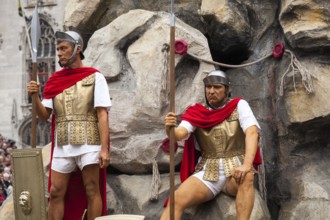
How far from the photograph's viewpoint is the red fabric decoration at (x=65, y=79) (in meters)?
5.37

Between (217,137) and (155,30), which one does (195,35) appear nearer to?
(155,30)

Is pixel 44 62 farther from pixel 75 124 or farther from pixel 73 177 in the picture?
pixel 75 124

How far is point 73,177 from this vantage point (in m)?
5.68

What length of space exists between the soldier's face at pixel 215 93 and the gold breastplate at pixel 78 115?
987mm

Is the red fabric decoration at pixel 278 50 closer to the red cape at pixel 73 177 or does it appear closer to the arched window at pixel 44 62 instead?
the red cape at pixel 73 177

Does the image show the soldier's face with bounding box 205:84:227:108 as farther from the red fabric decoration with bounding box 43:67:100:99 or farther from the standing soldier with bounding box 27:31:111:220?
the red fabric decoration with bounding box 43:67:100:99

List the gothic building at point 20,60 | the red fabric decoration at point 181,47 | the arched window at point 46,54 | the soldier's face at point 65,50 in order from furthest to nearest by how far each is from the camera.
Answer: the arched window at point 46,54, the gothic building at point 20,60, the red fabric decoration at point 181,47, the soldier's face at point 65,50

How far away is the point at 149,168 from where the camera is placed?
20.0 feet

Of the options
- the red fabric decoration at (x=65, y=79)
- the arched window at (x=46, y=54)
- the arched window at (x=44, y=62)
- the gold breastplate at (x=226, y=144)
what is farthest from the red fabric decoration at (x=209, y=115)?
the arched window at (x=46, y=54)

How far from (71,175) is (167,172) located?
3.31ft

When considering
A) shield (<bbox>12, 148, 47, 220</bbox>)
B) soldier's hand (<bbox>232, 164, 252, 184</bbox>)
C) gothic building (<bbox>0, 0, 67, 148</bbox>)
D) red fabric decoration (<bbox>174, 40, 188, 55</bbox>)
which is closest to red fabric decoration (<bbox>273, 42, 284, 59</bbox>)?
red fabric decoration (<bbox>174, 40, 188, 55</bbox>)

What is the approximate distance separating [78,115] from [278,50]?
2210mm

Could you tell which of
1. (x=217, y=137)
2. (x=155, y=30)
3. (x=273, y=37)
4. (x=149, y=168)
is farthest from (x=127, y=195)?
(x=273, y=37)

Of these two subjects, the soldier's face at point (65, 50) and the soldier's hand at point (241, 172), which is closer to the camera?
the soldier's hand at point (241, 172)
